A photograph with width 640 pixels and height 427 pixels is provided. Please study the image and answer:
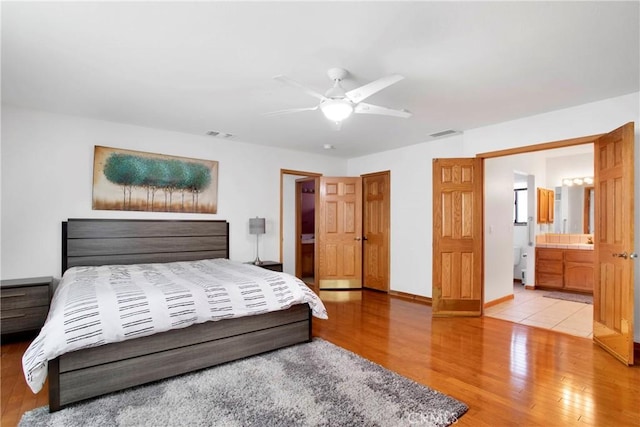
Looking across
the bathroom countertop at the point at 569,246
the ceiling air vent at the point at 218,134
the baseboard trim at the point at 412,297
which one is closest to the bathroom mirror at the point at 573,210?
the bathroom countertop at the point at 569,246

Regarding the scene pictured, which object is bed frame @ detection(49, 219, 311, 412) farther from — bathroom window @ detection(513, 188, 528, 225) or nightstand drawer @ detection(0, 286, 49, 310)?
bathroom window @ detection(513, 188, 528, 225)

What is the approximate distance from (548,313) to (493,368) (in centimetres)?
237

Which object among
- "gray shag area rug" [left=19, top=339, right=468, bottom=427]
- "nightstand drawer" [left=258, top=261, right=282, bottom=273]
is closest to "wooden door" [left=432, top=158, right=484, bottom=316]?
"gray shag area rug" [left=19, top=339, right=468, bottom=427]

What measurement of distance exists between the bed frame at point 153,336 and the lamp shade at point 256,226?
457 mm

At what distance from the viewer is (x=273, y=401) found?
2291 millimetres

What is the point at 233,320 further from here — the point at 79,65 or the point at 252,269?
the point at 79,65

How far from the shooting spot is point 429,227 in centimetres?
529

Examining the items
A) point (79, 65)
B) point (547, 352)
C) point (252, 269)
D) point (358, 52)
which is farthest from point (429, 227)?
point (79, 65)

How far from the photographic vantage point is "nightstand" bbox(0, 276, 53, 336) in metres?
3.28

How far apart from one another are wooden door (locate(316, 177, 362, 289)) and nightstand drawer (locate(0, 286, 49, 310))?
3912 millimetres

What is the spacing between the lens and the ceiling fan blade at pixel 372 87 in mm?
2291

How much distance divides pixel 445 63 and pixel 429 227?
122 inches

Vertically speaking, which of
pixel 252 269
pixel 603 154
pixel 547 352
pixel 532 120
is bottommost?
pixel 547 352

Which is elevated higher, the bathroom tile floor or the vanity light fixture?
the vanity light fixture
